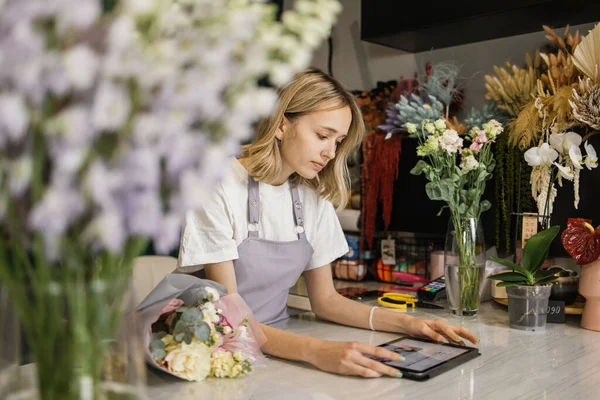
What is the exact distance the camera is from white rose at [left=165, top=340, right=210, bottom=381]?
1108 millimetres

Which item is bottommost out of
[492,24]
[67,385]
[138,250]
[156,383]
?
[156,383]

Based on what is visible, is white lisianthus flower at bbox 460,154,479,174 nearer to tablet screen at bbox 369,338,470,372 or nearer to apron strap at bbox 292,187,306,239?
apron strap at bbox 292,187,306,239

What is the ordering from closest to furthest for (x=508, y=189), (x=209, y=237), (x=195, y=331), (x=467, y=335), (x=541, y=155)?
(x=195, y=331) → (x=467, y=335) → (x=209, y=237) → (x=541, y=155) → (x=508, y=189)

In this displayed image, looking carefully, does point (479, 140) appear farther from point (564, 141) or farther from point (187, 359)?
point (187, 359)

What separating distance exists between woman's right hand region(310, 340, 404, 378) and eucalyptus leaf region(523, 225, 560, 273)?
2.06ft

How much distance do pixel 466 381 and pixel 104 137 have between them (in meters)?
0.92

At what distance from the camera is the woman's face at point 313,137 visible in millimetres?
1678

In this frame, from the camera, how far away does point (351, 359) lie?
120 cm

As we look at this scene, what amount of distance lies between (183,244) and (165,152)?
104cm

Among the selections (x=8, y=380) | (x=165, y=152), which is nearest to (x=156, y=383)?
(x=8, y=380)

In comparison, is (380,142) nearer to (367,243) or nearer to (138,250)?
(367,243)

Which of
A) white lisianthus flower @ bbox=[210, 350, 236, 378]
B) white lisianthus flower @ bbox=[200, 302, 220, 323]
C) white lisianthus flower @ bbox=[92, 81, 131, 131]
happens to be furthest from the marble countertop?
white lisianthus flower @ bbox=[92, 81, 131, 131]

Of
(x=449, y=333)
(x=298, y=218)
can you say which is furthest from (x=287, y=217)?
(x=449, y=333)

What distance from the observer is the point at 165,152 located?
20.7 inches
